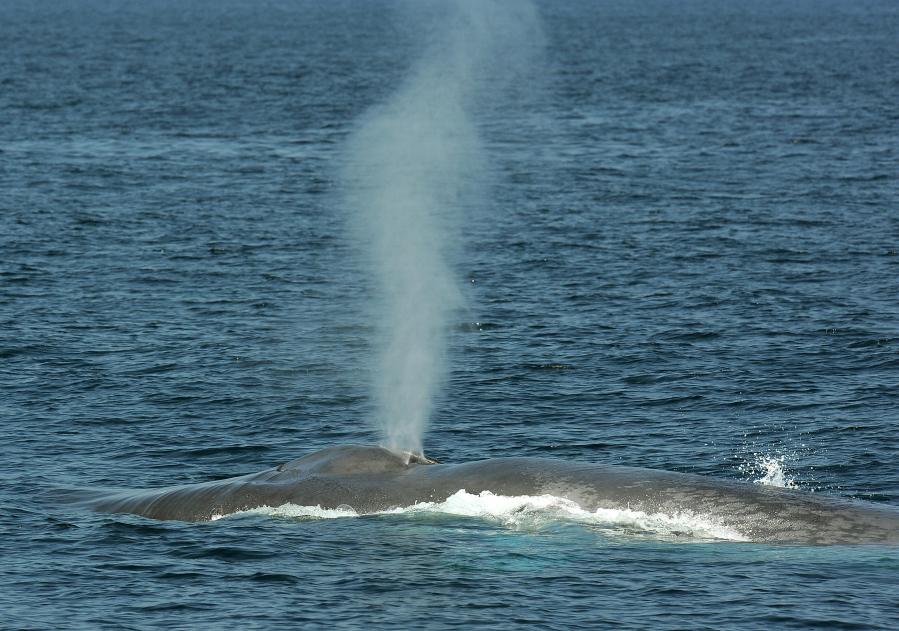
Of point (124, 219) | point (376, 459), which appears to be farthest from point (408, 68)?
point (376, 459)

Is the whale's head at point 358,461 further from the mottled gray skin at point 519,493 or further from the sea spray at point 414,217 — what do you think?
the sea spray at point 414,217

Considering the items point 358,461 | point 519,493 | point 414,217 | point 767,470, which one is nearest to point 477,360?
point 767,470

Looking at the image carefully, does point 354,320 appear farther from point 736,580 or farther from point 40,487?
point 736,580

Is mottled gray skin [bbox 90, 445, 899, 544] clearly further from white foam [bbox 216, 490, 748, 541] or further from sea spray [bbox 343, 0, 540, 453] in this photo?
sea spray [bbox 343, 0, 540, 453]

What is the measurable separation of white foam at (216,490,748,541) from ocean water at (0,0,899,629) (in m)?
0.09

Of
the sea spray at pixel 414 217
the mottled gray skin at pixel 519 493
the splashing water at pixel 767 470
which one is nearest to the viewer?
the mottled gray skin at pixel 519 493

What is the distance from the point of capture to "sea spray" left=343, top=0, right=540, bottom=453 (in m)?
46.3

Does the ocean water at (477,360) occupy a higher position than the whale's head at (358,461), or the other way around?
the whale's head at (358,461)

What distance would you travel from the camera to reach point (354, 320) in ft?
187

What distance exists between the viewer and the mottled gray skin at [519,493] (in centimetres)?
2981

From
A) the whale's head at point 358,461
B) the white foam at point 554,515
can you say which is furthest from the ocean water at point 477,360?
the whale's head at point 358,461

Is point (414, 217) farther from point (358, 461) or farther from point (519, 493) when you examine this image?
point (519, 493)

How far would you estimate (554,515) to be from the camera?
102ft

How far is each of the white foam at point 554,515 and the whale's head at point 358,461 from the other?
1.35 meters
